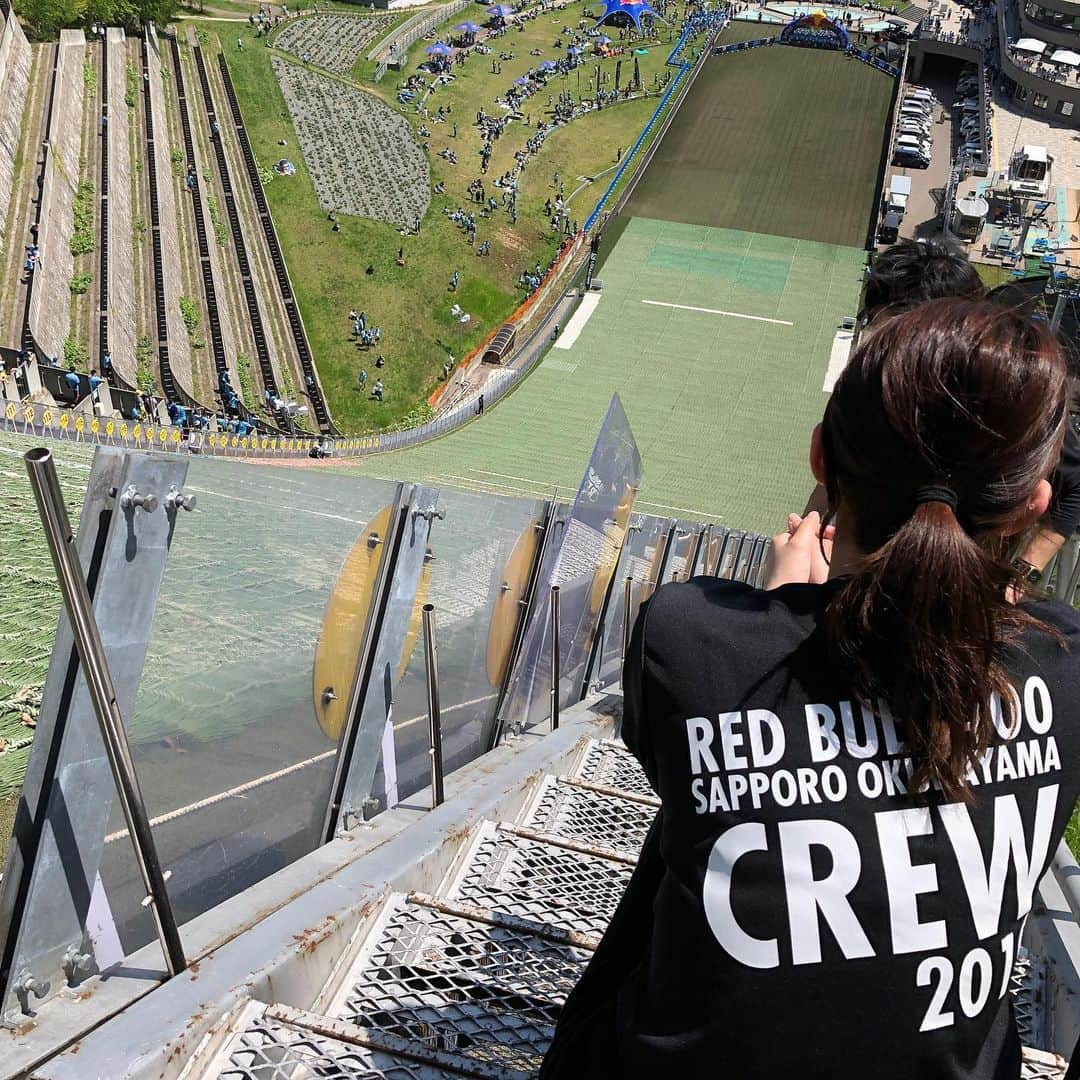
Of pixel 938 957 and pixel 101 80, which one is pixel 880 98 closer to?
pixel 101 80

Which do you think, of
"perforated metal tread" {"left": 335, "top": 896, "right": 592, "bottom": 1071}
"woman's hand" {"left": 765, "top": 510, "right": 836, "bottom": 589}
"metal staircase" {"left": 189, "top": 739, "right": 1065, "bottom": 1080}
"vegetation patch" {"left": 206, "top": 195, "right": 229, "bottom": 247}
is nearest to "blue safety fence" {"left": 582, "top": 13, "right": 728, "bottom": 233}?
"vegetation patch" {"left": 206, "top": 195, "right": 229, "bottom": 247}

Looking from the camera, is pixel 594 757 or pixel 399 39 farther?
pixel 399 39

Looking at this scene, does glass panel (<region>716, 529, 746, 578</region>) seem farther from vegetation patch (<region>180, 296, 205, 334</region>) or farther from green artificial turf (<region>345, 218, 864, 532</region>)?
vegetation patch (<region>180, 296, 205, 334</region>)

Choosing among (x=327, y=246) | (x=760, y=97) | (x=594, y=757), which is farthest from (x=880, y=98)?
(x=594, y=757)

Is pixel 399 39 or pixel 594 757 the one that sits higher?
pixel 399 39

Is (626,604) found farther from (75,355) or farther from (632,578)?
(75,355)

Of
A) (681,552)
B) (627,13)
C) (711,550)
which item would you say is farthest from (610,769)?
(627,13)

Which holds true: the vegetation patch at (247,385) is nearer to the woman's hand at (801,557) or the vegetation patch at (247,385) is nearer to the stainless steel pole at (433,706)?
the stainless steel pole at (433,706)
